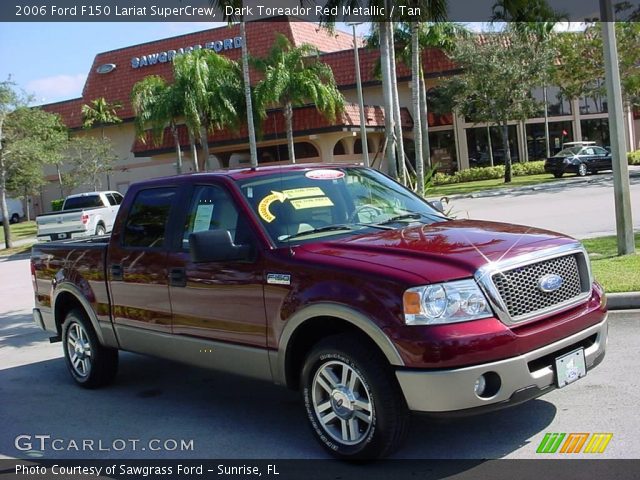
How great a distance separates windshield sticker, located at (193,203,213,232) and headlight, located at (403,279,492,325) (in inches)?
80.4

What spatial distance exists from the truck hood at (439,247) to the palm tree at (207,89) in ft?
87.3

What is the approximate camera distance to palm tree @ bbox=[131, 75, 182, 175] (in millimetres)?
30688

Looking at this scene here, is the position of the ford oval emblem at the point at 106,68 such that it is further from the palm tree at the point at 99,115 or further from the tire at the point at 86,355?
the tire at the point at 86,355

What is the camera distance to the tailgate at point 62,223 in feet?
77.1

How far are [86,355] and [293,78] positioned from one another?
25.8 m

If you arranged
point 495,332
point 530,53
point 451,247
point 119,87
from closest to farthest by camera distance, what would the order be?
point 495,332
point 451,247
point 530,53
point 119,87

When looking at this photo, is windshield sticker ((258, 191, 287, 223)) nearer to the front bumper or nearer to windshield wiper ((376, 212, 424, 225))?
windshield wiper ((376, 212, 424, 225))

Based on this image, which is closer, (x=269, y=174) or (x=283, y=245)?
(x=283, y=245)

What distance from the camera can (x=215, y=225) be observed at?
5.34 meters

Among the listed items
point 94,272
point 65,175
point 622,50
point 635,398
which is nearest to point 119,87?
point 65,175

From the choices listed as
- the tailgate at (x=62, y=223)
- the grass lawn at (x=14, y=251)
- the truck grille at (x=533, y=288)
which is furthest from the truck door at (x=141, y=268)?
the grass lawn at (x=14, y=251)

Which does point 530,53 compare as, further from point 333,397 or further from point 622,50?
point 333,397

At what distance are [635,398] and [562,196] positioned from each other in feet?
66.7

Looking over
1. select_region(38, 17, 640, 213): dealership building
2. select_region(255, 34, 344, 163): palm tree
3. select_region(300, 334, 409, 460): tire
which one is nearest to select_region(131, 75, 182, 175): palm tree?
select_region(255, 34, 344, 163): palm tree
